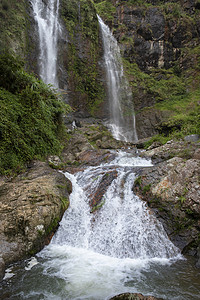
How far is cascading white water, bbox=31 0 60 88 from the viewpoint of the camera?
1814cm

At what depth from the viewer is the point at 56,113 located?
1071 centimetres

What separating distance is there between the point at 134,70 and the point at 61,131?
17.8 m

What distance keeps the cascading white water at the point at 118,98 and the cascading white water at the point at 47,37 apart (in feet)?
21.2

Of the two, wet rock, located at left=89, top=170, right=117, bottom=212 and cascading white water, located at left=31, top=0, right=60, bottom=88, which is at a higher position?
cascading white water, located at left=31, top=0, right=60, bottom=88

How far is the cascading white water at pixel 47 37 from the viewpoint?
714 inches

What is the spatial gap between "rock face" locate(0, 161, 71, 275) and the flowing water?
30 centimetres

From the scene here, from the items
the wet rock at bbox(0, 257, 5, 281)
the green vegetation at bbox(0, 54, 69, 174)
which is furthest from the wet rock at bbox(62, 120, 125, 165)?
the wet rock at bbox(0, 257, 5, 281)

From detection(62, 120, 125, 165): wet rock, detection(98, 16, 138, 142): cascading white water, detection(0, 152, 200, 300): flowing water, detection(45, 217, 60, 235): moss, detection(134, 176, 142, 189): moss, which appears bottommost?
detection(0, 152, 200, 300): flowing water

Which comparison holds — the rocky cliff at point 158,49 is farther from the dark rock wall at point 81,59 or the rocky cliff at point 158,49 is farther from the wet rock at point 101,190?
the wet rock at point 101,190

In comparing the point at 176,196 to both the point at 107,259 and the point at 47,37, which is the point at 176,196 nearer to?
the point at 107,259

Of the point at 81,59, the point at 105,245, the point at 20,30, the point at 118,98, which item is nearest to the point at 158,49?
the point at 118,98

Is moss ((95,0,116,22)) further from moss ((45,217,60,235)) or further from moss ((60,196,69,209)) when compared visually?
moss ((45,217,60,235))

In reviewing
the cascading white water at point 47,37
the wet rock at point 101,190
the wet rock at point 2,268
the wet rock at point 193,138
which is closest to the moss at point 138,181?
the wet rock at point 101,190

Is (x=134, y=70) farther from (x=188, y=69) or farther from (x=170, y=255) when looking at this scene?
(x=170, y=255)
